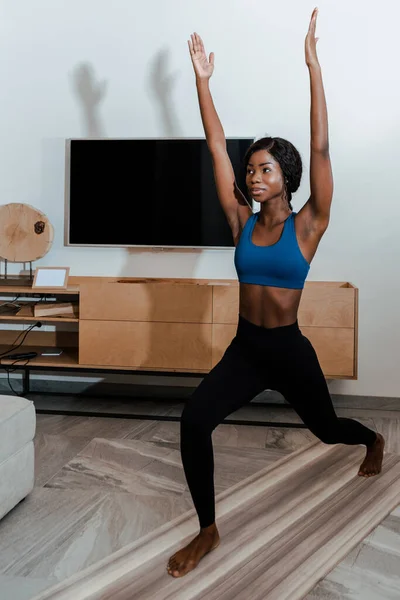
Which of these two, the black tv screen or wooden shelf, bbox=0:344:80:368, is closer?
wooden shelf, bbox=0:344:80:368

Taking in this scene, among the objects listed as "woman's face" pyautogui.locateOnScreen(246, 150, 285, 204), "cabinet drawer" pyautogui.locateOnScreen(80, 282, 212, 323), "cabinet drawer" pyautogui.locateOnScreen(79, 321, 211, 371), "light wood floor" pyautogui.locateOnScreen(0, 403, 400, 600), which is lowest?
"light wood floor" pyautogui.locateOnScreen(0, 403, 400, 600)

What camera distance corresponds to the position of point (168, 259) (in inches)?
145

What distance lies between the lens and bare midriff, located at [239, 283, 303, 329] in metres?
1.98

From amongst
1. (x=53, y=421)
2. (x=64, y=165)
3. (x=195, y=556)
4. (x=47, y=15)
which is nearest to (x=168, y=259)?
(x=64, y=165)

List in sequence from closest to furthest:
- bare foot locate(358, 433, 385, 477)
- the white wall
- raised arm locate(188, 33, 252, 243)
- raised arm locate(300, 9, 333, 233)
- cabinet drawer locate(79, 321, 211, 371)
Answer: raised arm locate(300, 9, 333, 233) → raised arm locate(188, 33, 252, 243) → bare foot locate(358, 433, 385, 477) → cabinet drawer locate(79, 321, 211, 371) → the white wall

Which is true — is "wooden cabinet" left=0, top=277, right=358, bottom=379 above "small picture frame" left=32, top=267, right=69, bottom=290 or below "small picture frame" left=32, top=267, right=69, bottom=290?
below

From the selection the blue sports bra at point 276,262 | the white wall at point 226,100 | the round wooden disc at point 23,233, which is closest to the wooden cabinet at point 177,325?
the round wooden disc at point 23,233

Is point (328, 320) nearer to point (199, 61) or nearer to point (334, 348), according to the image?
point (334, 348)

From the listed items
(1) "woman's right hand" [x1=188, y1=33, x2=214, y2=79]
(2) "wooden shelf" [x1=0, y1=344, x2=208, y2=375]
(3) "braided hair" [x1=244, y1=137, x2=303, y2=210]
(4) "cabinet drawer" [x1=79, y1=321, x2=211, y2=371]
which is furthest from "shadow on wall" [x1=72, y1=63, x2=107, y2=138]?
(3) "braided hair" [x1=244, y1=137, x2=303, y2=210]

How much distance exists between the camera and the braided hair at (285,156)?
1.96 m

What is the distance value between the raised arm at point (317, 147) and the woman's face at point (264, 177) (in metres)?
0.12

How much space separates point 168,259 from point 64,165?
839mm

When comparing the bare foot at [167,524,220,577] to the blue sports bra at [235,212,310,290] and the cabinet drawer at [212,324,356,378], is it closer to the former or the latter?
the blue sports bra at [235,212,310,290]

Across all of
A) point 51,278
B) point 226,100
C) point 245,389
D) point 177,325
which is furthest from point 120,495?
point 226,100
